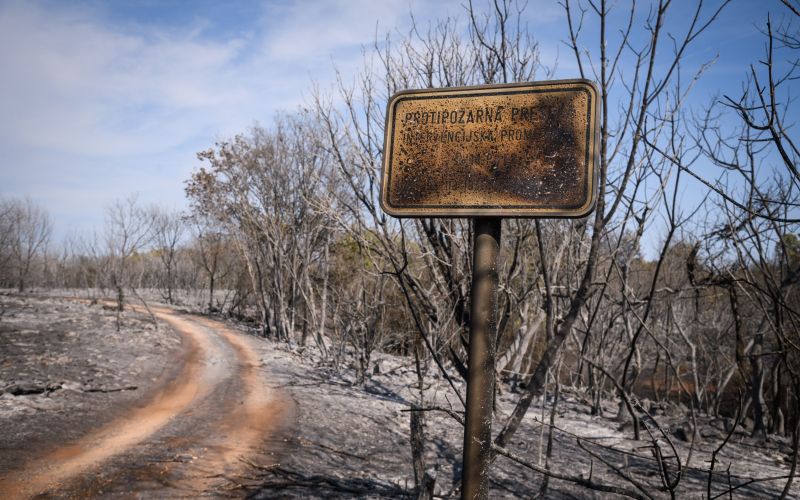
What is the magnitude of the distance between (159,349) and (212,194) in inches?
556

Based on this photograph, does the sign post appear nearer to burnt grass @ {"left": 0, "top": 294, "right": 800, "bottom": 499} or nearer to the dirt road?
burnt grass @ {"left": 0, "top": 294, "right": 800, "bottom": 499}

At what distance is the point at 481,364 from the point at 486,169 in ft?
2.71

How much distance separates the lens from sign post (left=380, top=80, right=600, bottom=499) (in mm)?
1992

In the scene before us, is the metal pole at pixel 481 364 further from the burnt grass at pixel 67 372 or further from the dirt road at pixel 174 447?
the burnt grass at pixel 67 372

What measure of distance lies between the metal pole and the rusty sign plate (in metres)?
0.16

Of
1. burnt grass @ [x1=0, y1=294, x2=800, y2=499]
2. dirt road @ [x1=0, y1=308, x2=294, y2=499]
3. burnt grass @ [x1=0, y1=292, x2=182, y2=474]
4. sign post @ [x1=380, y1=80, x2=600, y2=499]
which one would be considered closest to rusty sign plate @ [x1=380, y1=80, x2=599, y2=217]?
sign post @ [x1=380, y1=80, x2=600, y2=499]

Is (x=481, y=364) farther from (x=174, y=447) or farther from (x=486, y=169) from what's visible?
(x=174, y=447)

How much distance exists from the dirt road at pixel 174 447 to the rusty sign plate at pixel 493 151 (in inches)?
206

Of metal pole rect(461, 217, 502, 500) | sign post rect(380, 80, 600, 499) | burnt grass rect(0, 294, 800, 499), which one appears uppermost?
sign post rect(380, 80, 600, 499)

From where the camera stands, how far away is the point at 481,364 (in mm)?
2037

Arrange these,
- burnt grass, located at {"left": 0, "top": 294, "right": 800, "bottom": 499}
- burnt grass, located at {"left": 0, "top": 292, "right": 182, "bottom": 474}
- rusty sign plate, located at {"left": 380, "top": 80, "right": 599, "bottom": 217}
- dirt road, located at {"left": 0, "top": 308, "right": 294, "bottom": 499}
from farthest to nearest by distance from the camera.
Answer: burnt grass, located at {"left": 0, "top": 292, "right": 182, "bottom": 474}
burnt grass, located at {"left": 0, "top": 294, "right": 800, "bottom": 499}
dirt road, located at {"left": 0, "top": 308, "right": 294, "bottom": 499}
rusty sign plate, located at {"left": 380, "top": 80, "right": 599, "bottom": 217}

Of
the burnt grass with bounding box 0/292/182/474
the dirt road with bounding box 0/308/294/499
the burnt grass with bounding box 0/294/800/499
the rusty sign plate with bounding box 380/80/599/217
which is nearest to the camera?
the rusty sign plate with bounding box 380/80/599/217

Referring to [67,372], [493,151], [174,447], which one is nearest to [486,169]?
[493,151]

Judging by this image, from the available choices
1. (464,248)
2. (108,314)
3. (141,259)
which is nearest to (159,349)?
(108,314)
